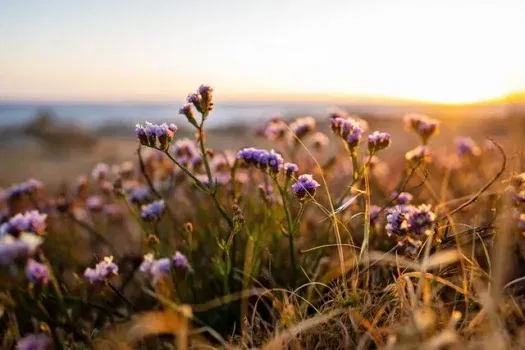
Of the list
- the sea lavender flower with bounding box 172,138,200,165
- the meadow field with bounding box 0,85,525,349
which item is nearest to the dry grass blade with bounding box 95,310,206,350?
the meadow field with bounding box 0,85,525,349

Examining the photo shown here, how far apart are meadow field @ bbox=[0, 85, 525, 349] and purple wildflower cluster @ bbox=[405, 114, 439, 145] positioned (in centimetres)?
1

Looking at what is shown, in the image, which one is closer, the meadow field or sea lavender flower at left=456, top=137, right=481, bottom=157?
the meadow field

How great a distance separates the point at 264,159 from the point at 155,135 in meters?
0.49

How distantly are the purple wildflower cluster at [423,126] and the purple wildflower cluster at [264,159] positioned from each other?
1297mm

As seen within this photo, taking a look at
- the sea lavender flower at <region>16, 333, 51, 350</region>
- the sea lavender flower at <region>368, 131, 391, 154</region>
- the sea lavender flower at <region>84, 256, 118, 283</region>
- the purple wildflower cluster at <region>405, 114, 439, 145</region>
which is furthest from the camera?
the purple wildflower cluster at <region>405, 114, 439, 145</region>

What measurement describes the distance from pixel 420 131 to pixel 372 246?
0.93 meters

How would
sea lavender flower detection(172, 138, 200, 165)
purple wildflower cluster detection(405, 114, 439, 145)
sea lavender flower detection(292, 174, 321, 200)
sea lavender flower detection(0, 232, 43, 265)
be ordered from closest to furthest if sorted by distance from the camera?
sea lavender flower detection(0, 232, 43, 265)
sea lavender flower detection(292, 174, 321, 200)
purple wildflower cluster detection(405, 114, 439, 145)
sea lavender flower detection(172, 138, 200, 165)

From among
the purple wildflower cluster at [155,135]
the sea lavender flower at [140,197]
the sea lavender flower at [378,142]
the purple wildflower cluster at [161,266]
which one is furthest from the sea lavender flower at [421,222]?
the sea lavender flower at [140,197]

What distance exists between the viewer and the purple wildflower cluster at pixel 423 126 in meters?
3.77

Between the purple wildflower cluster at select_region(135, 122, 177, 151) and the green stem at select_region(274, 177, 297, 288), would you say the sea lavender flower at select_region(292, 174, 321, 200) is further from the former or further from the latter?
the purple wildflower cluster at select_region(135, 122, 177, 151)

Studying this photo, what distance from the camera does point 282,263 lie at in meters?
3.30

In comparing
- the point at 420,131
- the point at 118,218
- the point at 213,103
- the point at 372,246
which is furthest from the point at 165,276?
the point at 118,218

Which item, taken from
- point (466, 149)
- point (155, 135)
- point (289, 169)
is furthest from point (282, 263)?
point (466, 149)

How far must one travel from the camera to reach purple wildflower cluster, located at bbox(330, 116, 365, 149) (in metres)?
2.97
